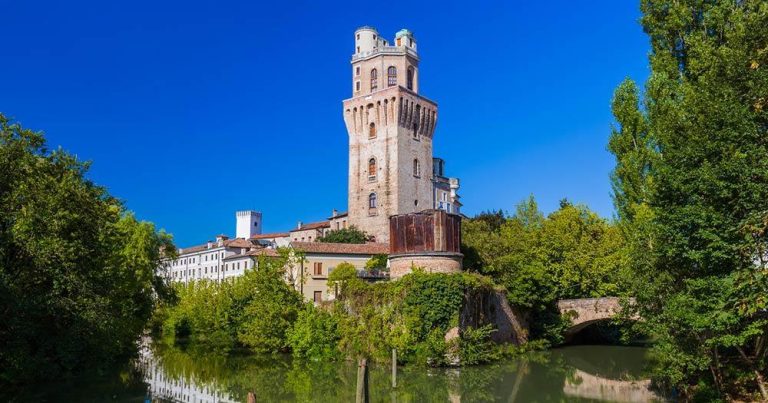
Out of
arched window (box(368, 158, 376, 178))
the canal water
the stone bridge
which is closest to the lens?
the canal water

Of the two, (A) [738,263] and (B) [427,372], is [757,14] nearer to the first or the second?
(A) [738,263]

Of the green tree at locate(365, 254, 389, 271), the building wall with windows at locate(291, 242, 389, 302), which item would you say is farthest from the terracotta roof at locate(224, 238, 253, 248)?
the green tree at locate(365, 254, 389, 271)

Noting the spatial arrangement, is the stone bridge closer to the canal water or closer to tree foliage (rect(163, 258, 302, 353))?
the canal water

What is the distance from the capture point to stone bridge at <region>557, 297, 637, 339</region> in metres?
35.8

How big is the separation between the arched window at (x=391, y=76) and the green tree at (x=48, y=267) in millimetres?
44921

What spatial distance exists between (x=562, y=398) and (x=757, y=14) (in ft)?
45.2

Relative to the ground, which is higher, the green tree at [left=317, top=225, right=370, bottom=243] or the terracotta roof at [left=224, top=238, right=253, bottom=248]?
the terracotta roof at [left=224, top=238, right=253, bottom=248]

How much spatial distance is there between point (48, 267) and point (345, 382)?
41.9 ft

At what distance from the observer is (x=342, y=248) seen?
47625mm

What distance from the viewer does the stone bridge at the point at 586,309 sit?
3578 centimetres

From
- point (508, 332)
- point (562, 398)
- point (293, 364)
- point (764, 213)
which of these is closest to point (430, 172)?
point (508, 332)

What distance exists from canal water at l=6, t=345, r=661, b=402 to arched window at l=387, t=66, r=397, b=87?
3499 cm

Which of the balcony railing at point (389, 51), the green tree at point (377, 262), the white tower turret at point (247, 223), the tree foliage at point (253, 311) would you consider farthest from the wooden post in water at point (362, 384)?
the white tower turret at point (247, 223)

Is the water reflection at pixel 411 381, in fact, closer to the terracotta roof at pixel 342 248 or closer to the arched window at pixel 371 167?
the terracotta roof at pixel 342 248
